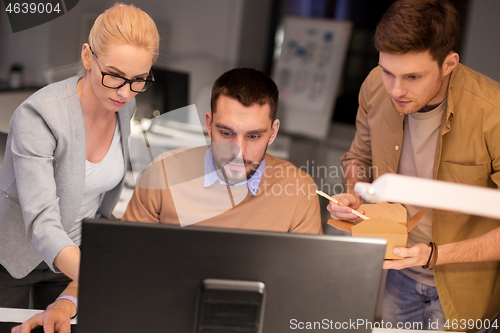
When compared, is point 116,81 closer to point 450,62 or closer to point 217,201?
point 217,201

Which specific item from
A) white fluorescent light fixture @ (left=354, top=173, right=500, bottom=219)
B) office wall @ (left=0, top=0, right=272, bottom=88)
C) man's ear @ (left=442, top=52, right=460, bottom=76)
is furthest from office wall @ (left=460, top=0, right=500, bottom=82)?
white fluorescent light fixture @ (left=354, top=173, right=500, bottom=219)

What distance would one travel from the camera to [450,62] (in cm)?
126

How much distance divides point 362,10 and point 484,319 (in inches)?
136

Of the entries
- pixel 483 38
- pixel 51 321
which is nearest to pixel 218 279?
pixel 51 321

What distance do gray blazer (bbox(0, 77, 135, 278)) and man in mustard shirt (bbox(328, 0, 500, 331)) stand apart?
76cm

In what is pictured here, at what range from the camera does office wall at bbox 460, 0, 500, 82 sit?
3.44 meters

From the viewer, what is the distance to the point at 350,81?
4.35 metres

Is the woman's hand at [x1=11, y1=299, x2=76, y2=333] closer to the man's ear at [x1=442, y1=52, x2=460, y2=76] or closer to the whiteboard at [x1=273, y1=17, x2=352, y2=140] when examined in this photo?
the man's ear at [x1=442, y1=52, x2=460, y2=76]

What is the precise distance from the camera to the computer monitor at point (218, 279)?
710 millimetres

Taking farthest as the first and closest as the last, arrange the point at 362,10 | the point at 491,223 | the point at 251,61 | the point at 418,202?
the point at 251,61, the point at 362,10, the point at 491,223, the point at 418,202

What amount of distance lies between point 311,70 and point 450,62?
3.01 metres

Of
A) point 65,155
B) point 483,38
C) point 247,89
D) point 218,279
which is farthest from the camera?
point 483,38

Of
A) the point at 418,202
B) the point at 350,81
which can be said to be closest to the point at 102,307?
the point at 418,202

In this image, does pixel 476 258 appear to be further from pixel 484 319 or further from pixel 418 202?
pixel 418 202
